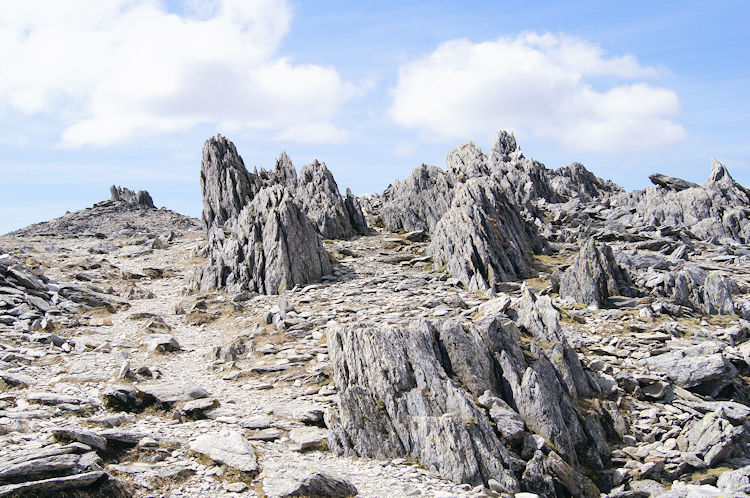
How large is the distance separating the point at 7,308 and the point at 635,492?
36942mm

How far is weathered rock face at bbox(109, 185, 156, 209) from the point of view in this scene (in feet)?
463

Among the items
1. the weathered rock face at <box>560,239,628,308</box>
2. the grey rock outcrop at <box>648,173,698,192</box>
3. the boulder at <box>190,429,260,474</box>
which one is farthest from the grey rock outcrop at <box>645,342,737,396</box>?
the grey rock outcrop at <box>648,173,698,192</box>

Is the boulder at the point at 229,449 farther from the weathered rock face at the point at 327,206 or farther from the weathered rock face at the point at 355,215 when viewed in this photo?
the weathered rock face at the point at 355,215

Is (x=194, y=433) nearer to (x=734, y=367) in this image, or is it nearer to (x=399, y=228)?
(x=734, y=367)

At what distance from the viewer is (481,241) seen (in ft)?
148

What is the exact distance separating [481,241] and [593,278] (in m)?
11.5

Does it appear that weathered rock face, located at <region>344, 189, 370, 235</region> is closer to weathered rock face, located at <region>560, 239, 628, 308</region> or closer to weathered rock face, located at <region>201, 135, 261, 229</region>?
weathered rock face, located at <region>201, 135, 261, 229</region>

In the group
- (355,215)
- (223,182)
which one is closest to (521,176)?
(355,215)

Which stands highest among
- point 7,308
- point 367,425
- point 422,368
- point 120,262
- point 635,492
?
point 120,262

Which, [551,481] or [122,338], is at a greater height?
[122,338]

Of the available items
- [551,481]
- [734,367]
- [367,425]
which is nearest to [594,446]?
[551,481]

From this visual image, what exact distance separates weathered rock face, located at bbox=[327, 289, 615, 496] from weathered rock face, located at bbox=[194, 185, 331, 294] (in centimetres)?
2298

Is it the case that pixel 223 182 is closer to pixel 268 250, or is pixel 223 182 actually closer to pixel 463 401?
pixel 268 250

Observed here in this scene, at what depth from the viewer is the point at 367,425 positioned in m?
17.5
